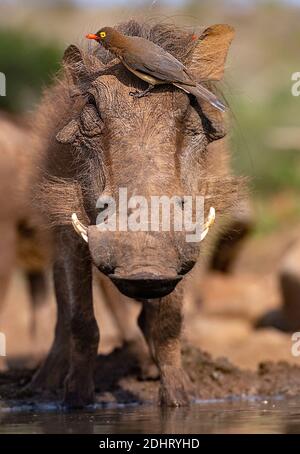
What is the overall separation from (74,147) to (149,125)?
504mm

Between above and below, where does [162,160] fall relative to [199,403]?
above

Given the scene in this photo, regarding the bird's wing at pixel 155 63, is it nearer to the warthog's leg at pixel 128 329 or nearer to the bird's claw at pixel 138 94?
the bird's claw at pixel 138 94

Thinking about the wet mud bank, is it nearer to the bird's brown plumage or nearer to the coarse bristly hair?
the coarse bristly hair

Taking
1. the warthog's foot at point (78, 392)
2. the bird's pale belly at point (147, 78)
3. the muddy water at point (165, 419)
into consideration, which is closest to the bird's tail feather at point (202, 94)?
the bird's pale belly at point (147, 78)

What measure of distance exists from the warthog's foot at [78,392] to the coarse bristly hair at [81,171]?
34.7 inches

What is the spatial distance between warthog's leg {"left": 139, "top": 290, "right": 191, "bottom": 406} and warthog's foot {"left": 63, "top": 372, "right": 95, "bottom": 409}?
39cm

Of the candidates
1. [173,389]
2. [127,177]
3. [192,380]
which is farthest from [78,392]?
[127,177]

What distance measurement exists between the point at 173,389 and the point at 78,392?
0.51 m

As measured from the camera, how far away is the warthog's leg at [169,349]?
6.59m

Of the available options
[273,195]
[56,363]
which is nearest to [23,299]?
[273,195]

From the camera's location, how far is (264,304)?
12.1 m

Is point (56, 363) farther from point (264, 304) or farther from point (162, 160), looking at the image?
point (264, 304)

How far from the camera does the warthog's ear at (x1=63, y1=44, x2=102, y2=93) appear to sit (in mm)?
6141

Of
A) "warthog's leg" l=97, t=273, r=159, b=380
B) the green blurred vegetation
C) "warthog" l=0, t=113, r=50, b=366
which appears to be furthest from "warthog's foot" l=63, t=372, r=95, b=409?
the green blurred vegetation
